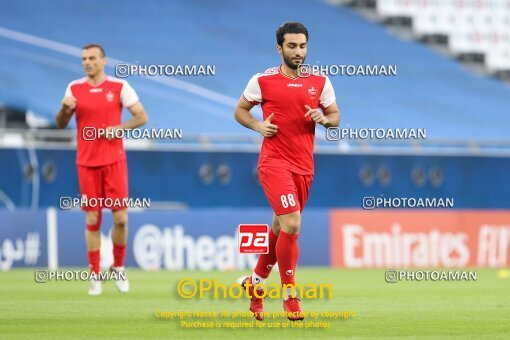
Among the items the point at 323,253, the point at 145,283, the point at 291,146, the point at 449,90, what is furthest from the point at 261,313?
the point at 449,90

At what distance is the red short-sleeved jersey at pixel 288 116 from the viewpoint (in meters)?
10.4

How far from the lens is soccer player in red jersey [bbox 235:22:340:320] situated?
1020 cm

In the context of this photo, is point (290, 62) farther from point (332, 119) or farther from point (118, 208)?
point (118, 208)

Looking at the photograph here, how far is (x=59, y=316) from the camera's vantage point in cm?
1085

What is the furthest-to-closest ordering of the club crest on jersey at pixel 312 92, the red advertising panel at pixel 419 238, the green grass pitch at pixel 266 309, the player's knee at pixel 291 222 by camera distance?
the red advertising panel at pixel 419 238
the club crest on jersey at pixel 312 92
the player's knee at pixel 291 222
the green grass pitch at pixel 266 309

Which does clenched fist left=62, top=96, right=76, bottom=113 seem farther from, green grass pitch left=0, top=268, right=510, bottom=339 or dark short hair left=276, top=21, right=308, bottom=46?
dark short hair left=276, top=21, right=308, bottom=46

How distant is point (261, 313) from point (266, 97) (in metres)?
1.79

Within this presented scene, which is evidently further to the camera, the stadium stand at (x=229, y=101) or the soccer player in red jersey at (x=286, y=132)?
the stadium stand at (x=229, y=101)

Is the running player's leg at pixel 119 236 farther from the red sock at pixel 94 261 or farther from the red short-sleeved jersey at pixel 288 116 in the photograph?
the red short-sleeved jersey at pixel 288 116

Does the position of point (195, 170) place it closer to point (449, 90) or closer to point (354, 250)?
point (354, 250)

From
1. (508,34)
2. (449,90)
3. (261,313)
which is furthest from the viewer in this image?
(508,34)

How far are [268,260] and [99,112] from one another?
406cm

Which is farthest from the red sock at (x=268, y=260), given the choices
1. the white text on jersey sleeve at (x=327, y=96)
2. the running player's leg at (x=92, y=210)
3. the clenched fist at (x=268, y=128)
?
the running player's leg at (x=92, y=210)

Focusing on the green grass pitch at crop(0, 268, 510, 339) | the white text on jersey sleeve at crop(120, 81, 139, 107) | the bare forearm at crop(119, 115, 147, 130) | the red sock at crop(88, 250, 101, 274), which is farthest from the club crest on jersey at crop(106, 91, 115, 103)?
the green grass pitch at crop(0, 268, 510, 339)
